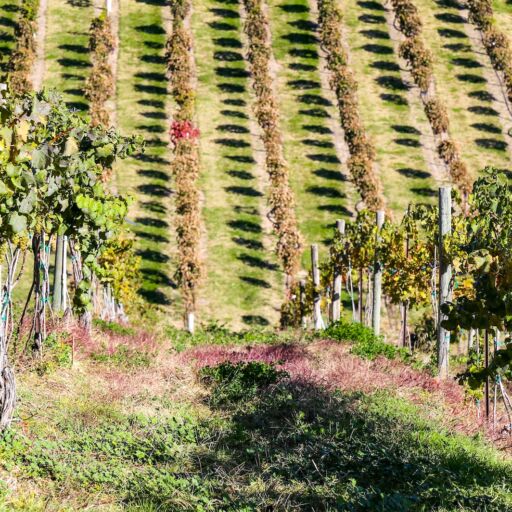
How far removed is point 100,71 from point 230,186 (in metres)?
11.1

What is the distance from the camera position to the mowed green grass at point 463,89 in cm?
3872

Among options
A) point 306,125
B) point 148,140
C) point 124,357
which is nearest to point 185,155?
point 148,140

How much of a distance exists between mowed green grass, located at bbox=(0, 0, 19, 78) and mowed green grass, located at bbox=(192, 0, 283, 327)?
32.9 feet

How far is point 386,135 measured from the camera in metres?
40.1

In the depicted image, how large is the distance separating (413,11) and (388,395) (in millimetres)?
40388

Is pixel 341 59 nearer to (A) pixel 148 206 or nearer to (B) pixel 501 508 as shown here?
(A) pixel 148 206

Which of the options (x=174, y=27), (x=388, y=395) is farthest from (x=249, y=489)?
(x=174, y=27)

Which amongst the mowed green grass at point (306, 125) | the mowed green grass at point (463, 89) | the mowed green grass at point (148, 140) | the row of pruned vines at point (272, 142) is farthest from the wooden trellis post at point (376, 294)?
the mowed green grass at point (463, 89)

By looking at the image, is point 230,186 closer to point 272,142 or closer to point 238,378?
point 272,142

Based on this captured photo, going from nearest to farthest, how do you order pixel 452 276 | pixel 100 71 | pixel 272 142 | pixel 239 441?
pixel 239 441 < pixel 452 276 < pixel 272 142 < pixel 100 71

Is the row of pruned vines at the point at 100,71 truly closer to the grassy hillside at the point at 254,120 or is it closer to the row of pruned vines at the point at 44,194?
the grassy hillside at the point at 254,120

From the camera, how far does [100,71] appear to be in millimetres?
42219

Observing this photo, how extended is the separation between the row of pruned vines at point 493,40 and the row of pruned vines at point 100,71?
64.3ft

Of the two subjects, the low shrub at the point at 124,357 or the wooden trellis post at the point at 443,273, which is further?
the wooden trellis post at the point at 443,273
